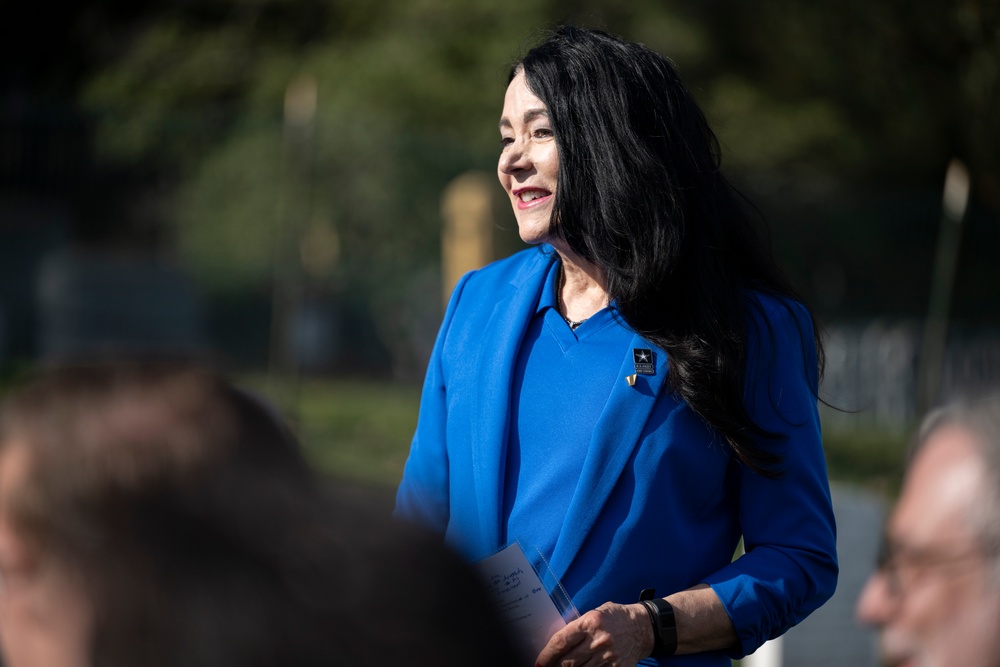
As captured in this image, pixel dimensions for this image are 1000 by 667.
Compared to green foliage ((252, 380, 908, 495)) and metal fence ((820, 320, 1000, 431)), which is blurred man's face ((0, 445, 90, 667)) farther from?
metal fence ((820, 320, 1000, 431))

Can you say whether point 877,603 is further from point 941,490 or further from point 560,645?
point 560,645

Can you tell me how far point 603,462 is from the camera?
207 cm

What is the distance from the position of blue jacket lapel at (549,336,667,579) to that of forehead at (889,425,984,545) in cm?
86

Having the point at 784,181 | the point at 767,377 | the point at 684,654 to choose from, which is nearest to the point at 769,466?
the point at 767,377

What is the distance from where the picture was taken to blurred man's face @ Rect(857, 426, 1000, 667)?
3.67 ft

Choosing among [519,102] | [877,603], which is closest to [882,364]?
[519,102]

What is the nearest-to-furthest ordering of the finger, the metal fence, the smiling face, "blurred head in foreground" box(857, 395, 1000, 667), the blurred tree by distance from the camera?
"blurred head in foreground" box(857, 395, 1000, 667) → the finger → the smiling face → the blurred tree → the metal fence

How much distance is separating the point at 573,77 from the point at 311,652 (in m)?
1.53

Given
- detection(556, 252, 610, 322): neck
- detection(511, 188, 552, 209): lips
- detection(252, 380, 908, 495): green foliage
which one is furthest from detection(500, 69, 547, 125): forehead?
detection(252, 380, 908, 495): green foliage

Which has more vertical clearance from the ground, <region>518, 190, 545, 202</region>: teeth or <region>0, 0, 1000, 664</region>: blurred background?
<region>518, 190, 545, 202</region>: teeth

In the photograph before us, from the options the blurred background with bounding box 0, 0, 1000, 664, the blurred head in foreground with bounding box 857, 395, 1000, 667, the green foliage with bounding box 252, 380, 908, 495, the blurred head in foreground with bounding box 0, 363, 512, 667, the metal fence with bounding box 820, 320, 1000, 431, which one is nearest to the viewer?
the blurred head in foreground with bounding box 0, 363, 512, 667

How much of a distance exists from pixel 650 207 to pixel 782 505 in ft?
2.01

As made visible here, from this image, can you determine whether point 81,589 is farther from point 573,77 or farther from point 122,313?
point 122,313

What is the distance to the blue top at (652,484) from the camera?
207 cm
